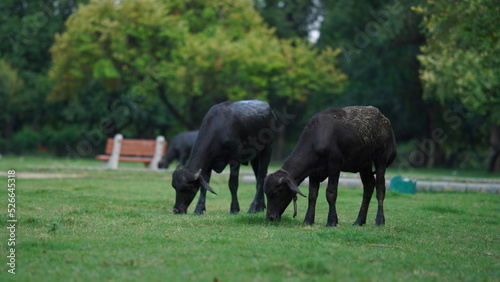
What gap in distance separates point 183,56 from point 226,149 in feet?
98.5

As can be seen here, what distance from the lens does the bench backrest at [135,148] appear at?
31.3 m

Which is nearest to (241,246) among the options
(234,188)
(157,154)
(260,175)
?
(234,188)

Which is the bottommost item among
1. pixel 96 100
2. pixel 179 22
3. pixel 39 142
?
pixel 39 142

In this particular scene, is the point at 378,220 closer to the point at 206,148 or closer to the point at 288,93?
the point at 206,148

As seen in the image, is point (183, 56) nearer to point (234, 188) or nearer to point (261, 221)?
point (234, 188)

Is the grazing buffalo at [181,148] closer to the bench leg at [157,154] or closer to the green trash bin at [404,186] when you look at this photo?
the bench leg at [157,154]

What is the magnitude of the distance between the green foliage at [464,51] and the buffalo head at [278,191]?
10.2 metres

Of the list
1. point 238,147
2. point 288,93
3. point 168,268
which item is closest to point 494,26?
point 238,147

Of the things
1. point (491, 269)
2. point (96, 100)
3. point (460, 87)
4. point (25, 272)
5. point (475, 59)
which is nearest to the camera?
point (25, 272)

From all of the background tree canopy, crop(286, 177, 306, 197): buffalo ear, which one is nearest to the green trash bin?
crop(286, 177, 306, 197): buffalo ear

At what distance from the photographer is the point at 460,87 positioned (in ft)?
109

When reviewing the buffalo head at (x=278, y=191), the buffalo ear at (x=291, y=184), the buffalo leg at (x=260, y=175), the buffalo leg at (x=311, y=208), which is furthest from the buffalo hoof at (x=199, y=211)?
the buffalo ear at (x=291, y=184)

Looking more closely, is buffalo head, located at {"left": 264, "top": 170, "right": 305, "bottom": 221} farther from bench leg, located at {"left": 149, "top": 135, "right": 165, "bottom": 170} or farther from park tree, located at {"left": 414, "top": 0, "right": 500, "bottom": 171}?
bench leg, located at {"left": 149, "top": 135, "right": 165, "bottom": 170}

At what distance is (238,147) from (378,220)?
345 centimetres
